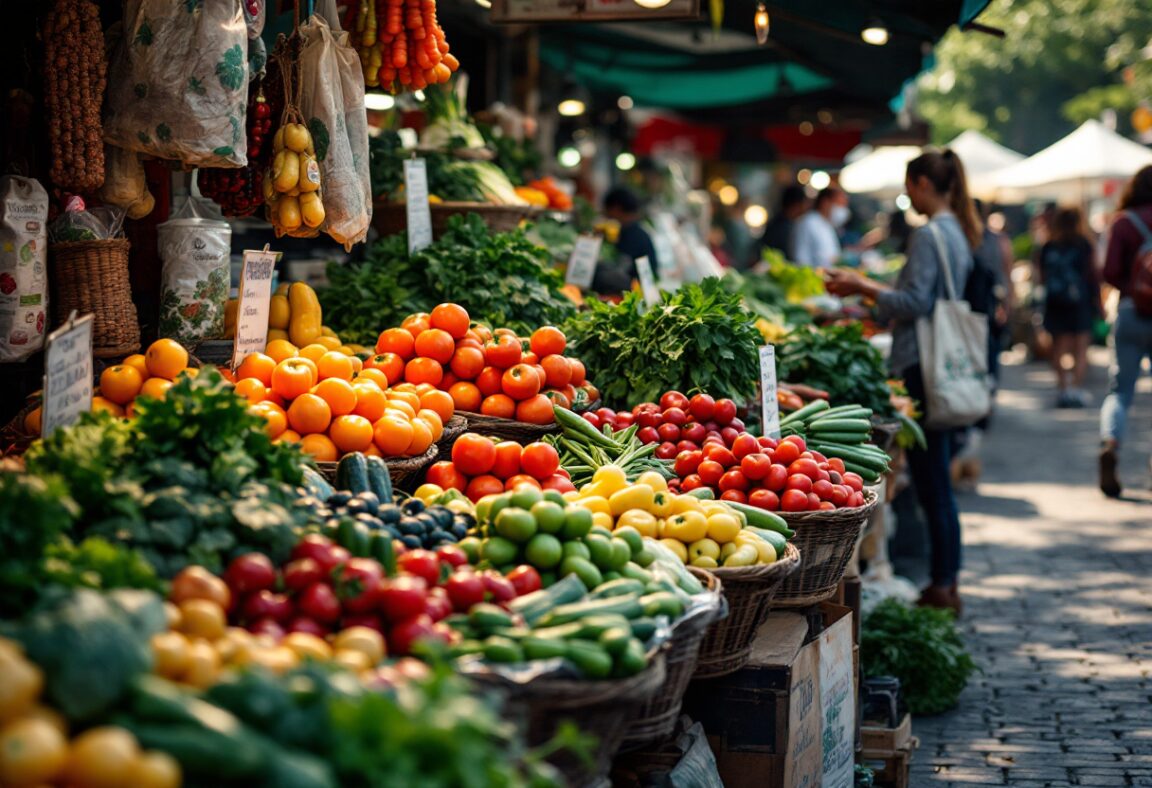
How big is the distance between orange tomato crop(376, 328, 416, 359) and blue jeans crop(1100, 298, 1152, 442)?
21.6 feet

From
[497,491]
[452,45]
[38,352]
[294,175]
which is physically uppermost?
[452,45]

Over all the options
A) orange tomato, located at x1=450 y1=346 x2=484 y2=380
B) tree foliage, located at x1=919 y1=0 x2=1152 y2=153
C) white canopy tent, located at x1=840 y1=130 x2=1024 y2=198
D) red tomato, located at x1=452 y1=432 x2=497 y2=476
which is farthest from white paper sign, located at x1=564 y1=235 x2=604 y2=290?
tree foliage, located at x1=919 y1=0 x2=1152 y2=153

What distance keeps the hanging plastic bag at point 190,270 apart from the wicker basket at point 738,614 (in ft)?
6.61

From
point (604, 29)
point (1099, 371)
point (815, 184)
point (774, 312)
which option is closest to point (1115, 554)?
point (774, 312)

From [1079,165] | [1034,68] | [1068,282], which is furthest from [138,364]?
[1034,68]

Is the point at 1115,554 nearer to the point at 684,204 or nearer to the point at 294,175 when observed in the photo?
→ the point at 294,175

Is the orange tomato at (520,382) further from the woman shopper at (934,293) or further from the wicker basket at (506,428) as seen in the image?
the woman shopper at (934,293)

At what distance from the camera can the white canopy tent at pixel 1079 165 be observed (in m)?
18.1

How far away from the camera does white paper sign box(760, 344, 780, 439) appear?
4.79 metres

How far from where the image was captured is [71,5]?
3.63 m

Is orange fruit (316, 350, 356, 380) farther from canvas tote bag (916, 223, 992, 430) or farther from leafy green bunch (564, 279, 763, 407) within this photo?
canvas tote bag (916, 223, 992, 430)

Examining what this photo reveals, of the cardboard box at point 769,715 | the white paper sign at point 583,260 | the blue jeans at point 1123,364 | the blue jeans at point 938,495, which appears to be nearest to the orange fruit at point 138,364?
the cardboard box at point 769,715

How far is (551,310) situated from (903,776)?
8.39 ft

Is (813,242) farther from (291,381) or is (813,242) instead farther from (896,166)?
(291,381)
